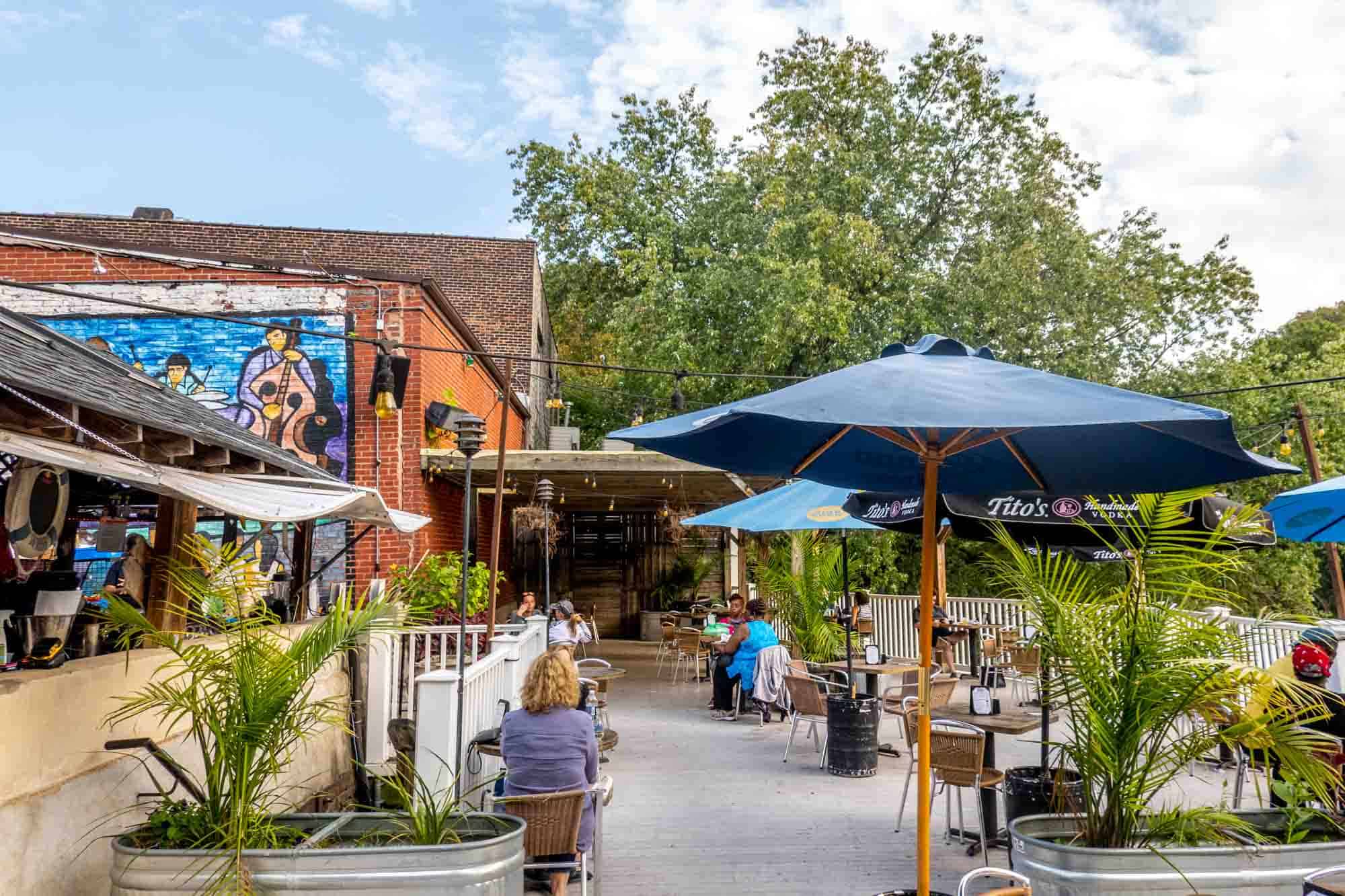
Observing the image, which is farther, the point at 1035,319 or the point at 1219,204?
the point at 1219,204

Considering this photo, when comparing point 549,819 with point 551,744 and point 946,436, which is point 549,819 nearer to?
point 551,744

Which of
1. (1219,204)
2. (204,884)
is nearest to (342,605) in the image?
(204,884)

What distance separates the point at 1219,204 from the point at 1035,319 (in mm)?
6262

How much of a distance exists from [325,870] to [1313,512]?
6241mm

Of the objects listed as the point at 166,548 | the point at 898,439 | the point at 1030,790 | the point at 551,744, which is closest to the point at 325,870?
the point at 551,744

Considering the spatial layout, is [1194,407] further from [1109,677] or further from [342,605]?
[342,605]

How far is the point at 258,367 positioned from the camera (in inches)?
488

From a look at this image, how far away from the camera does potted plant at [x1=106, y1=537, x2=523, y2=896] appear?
335cm

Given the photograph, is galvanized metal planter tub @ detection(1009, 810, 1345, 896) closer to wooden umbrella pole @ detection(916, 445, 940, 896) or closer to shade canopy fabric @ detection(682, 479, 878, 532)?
wooden umbrella pole @ detection(916, 445, 940, 896)

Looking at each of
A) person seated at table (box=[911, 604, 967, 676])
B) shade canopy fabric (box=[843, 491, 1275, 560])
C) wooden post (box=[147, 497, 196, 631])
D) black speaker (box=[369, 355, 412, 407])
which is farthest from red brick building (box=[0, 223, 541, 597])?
person seated at table (box=[911, 604, 967, 676])

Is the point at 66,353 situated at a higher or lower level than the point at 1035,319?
lower

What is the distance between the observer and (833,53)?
22062 mm

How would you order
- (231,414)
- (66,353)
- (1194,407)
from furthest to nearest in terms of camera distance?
(231,414)
(66,353)
(1194,407)

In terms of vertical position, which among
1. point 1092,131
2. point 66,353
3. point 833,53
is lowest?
point 66,353
